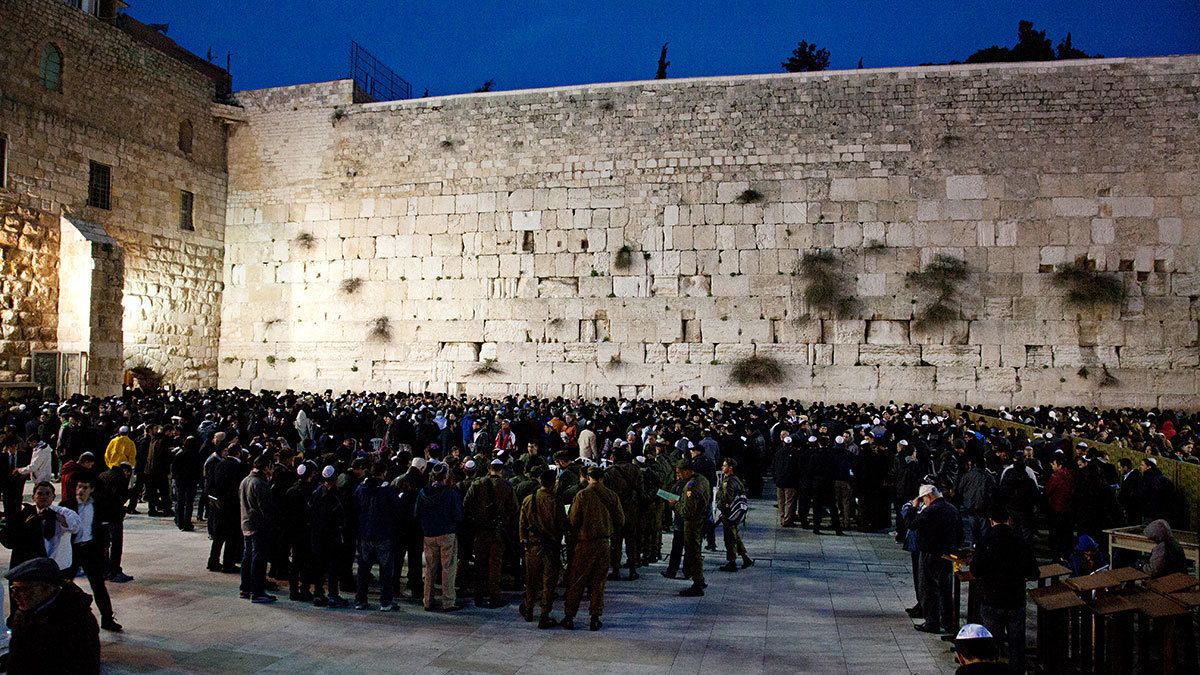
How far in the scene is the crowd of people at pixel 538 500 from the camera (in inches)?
263

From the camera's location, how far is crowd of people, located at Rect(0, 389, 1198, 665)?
6688 millimetres

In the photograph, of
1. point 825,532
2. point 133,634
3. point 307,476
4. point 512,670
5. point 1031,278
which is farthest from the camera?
point 1031,278

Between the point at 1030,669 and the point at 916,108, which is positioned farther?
the point at 916,108

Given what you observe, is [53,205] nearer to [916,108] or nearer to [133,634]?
[133,634]

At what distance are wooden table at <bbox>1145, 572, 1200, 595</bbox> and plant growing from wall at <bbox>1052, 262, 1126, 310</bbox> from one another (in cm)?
1453

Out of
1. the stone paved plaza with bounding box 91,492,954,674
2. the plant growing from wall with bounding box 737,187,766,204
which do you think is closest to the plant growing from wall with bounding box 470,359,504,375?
the plant growing from wall with bounding box 737,187,766,204

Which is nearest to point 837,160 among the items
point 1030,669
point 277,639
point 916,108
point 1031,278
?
point 916,108

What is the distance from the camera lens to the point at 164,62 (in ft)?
72.9

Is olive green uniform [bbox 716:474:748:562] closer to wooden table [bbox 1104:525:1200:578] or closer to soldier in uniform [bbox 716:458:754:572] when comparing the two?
soldier in uniform [bbox 716:458:754:572]

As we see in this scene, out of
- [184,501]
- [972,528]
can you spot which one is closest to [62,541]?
[184,501]

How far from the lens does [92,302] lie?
61.0 ft

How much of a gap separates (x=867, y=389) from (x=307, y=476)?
14287mm

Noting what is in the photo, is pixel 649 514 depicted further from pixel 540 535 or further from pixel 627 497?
pixel 540 535

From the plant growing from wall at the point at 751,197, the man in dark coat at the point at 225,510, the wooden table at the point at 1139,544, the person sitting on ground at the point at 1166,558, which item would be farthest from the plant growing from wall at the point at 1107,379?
the man in dark coat at the point at 225,510
